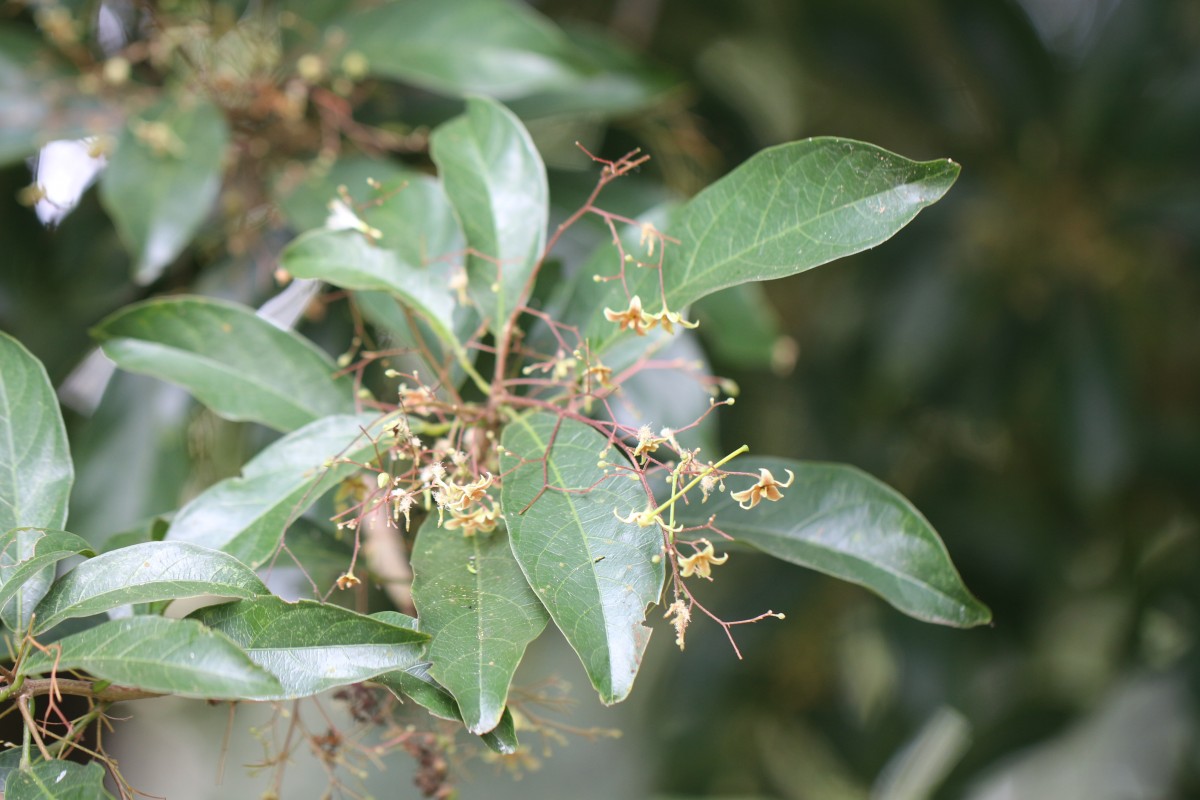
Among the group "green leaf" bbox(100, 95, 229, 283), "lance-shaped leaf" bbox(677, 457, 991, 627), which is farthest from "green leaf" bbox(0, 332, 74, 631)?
"lance-shaped leaf" bbox(677, 457, 991, 627)

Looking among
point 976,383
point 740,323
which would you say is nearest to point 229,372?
point 740,323

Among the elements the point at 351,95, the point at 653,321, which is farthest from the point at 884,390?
the point at 653,321

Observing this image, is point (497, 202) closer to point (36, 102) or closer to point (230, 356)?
point (230, 356)

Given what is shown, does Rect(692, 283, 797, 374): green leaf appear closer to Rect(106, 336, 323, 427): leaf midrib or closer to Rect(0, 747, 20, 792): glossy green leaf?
Rect(106, 336, 323, 427): leaf midrib

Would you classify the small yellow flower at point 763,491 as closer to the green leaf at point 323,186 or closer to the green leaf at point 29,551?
the green leaf at point 29,551

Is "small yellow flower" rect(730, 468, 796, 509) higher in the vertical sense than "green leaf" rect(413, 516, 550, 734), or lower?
higher
